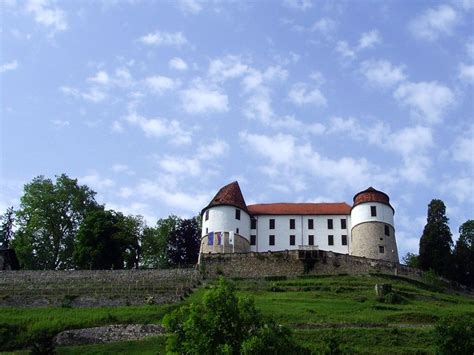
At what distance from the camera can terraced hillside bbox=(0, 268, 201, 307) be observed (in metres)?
61.7

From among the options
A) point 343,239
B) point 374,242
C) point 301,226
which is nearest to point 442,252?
point 374,242

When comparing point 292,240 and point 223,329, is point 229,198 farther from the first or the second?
point 223,329

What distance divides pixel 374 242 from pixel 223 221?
56.2 feet

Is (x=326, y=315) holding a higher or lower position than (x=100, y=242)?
lower

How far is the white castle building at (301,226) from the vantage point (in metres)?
78.3

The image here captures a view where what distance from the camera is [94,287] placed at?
6712 centimetres

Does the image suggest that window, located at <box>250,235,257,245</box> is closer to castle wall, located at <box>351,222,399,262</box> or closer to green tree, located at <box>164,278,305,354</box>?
castle wall, located at <box>351,222,399,262</box>

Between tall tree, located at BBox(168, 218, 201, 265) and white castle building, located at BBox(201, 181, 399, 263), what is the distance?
22.8 ft

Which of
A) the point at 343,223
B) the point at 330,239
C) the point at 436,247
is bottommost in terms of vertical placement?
the point at 436,247

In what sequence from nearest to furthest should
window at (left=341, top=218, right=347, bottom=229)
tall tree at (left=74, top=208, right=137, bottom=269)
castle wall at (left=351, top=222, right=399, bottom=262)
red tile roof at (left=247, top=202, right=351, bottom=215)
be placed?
castle wall at (left=351, top=222, right=399, bottom=262) < tall tree at (left=74, top=208, right=137, bottom=269) < window at (left=341, top=218, right=347, bottom=229) < red tile roof at (left=247, top=202, right=351, bottom=215)

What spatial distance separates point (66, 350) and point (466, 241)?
55.3 metres

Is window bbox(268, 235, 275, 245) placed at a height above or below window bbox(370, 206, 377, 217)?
below

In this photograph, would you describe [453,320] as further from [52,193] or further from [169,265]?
[52,193]

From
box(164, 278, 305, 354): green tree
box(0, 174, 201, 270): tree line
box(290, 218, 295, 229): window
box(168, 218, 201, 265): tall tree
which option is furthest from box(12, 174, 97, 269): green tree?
box(164, 278, 305, 354): green tree
